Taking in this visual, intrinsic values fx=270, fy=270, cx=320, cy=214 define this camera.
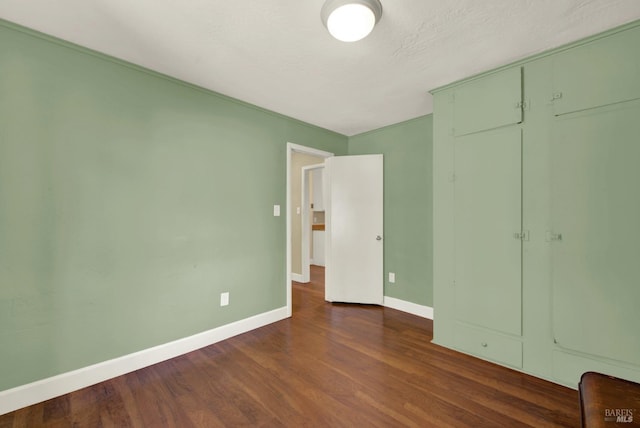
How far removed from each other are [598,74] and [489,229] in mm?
1261

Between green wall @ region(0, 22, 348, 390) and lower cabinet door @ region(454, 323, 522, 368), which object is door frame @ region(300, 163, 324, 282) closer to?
green wall @ region(0, 22, 348, 390)

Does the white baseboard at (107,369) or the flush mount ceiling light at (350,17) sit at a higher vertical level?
the flush mount ceiling light at (350,17)

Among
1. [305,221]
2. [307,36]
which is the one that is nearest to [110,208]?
[307,36]

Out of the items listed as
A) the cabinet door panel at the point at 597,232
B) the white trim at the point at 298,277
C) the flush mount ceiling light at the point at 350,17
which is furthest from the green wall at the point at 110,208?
the cabinet door panel at the point at 597,232

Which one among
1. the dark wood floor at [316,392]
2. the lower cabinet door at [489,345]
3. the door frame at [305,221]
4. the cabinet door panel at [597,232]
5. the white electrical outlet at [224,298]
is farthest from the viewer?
the door frame at [305,221]

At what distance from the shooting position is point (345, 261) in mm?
3773

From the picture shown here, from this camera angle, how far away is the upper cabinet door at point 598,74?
1740 mm

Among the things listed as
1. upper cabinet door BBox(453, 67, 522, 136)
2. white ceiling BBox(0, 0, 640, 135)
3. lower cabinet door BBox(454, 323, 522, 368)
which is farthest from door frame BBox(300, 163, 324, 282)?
lower cabinet door BBox(454, 323, 522, 368)

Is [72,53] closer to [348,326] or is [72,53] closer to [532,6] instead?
[532,6]

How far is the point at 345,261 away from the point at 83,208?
2845mm

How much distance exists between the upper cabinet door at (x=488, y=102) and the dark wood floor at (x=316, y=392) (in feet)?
6.59

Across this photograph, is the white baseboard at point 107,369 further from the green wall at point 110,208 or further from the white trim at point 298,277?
the white trim at point 298,277

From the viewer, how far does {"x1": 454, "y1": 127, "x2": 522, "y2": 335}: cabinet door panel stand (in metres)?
2.17

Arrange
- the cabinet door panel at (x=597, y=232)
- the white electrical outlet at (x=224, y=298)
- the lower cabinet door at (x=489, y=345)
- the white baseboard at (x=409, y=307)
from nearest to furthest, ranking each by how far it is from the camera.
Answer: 1. the cabinet door panel at (x=597, y=232)
2. the lower cabinet door at (x=489, y=345)
3. the white electrical outlet at (x=224, y=298)
4. the white baseboard at (x=409, y=307)
